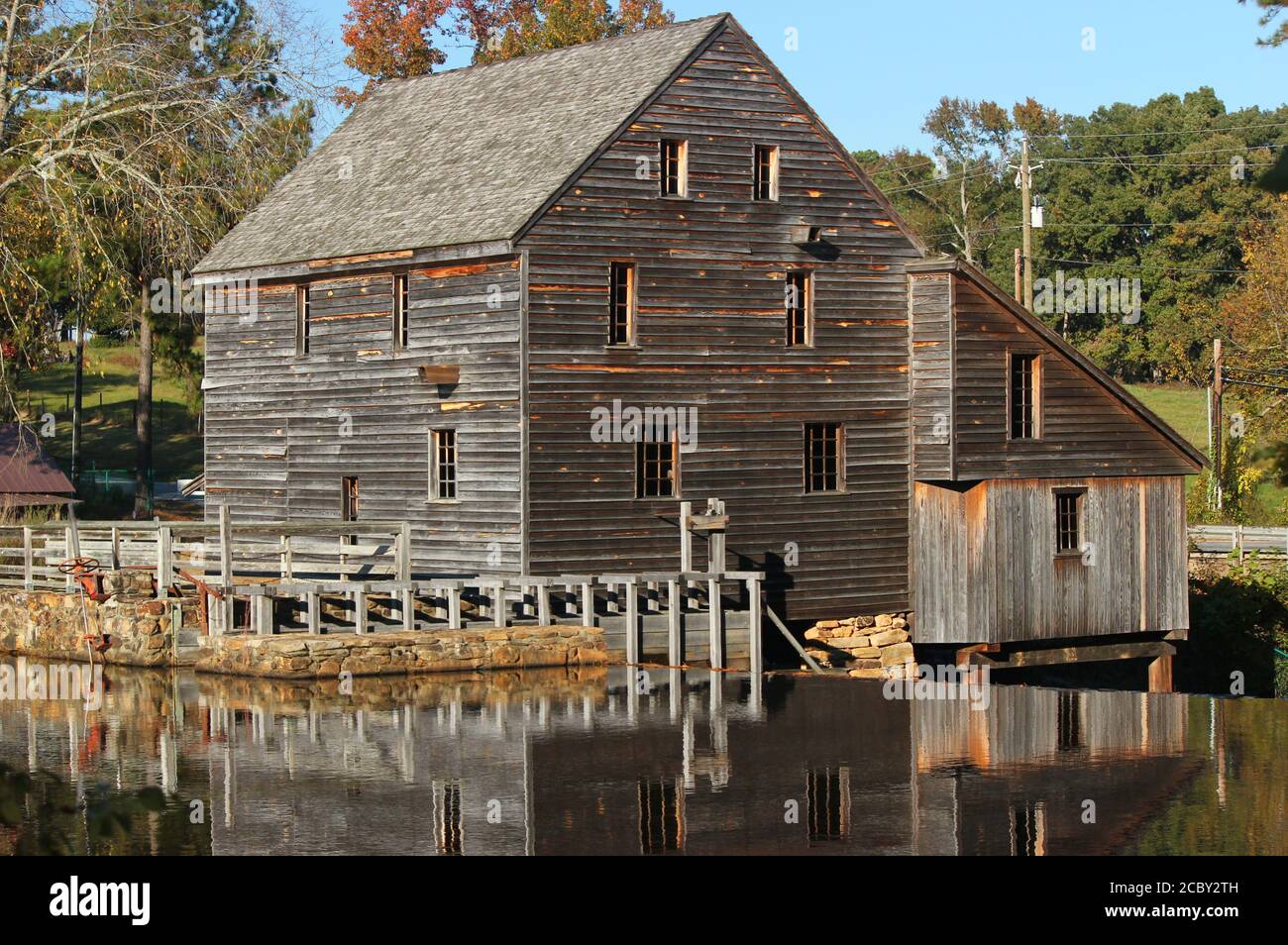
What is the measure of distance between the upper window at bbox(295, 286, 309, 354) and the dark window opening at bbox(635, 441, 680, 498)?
7306 mm

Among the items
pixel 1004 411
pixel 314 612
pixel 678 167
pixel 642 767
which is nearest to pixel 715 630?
pixel 314 612

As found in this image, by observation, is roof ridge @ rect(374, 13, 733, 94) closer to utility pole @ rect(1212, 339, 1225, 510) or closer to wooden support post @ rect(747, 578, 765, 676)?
wooden support post @ rect(747, 578, 765, 676)

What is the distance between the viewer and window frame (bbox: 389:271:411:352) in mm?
31844

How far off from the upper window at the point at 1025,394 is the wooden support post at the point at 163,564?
14.9 meters

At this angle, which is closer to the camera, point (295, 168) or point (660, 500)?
point (660, 500)

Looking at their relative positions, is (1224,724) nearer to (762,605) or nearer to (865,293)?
(762,605)

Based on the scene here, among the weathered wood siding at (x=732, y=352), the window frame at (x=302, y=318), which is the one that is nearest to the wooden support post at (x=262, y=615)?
the weathered wood siding at (x=732, y=352)

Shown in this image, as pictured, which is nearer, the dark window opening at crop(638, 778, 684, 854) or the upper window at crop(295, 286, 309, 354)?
the dark window opening at crop(638, 778, 684, 854)

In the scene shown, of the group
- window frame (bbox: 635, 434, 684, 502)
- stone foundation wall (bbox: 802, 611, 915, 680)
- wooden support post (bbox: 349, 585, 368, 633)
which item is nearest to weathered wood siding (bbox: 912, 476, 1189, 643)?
stone foundation wall (bbox: 802, 611, 915, 680)

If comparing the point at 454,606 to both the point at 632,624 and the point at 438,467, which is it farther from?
the point at 438,467

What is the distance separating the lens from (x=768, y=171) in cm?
3228
